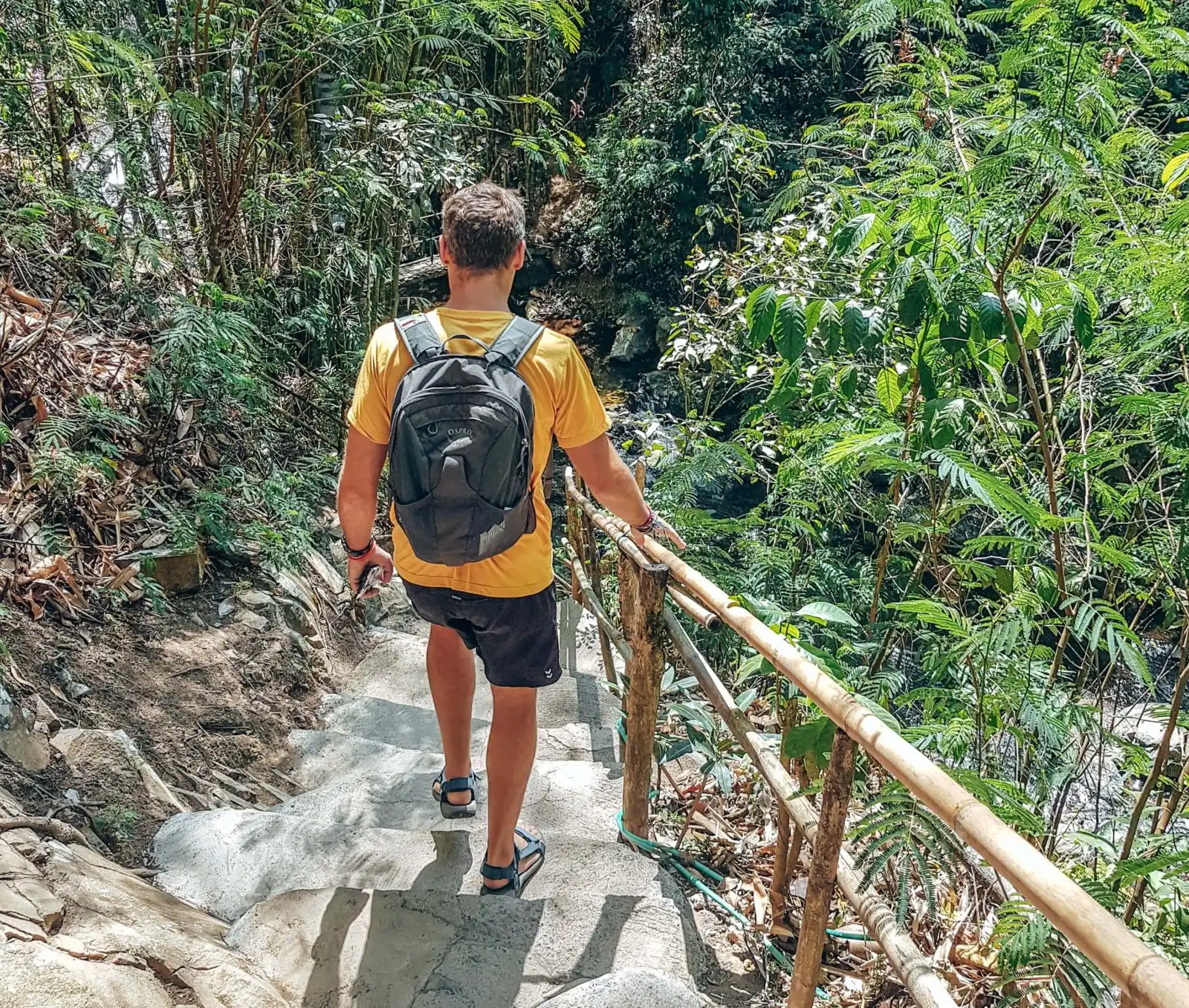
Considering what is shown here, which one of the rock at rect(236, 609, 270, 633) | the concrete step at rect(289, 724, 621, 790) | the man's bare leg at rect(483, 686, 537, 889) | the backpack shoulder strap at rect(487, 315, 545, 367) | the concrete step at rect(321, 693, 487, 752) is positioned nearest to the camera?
the backpack shoulder strap at rect(487, 315, 545, 367)

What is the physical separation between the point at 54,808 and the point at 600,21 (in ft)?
43.3

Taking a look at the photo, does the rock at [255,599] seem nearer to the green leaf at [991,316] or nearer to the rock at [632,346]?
the green leaf at [991,316]

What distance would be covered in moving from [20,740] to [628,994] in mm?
1744

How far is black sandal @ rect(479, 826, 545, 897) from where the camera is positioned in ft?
6.56

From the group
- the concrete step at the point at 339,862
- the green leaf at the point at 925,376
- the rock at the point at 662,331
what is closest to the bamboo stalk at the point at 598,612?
the concrete step at the point at 339,862

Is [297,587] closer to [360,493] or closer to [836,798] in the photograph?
[360,493]

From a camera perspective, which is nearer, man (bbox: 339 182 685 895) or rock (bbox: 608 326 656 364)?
man (bbox: 339 182 685 895)

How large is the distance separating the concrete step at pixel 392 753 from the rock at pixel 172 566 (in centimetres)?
85

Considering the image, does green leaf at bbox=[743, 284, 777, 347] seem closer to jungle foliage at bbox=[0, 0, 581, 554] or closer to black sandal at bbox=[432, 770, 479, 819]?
black sandal at bbox=[432, 770, 479, 819]

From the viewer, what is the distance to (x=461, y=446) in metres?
1.71

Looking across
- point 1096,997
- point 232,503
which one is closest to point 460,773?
point 1096,997

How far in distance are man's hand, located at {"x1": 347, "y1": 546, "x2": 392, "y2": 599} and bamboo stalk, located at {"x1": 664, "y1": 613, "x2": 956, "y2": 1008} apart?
27.7 inches

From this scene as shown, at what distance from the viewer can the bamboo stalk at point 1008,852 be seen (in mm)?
731

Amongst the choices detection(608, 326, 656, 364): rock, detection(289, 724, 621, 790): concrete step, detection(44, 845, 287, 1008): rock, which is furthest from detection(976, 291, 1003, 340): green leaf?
detection(608, 326, 656, 364): rock
